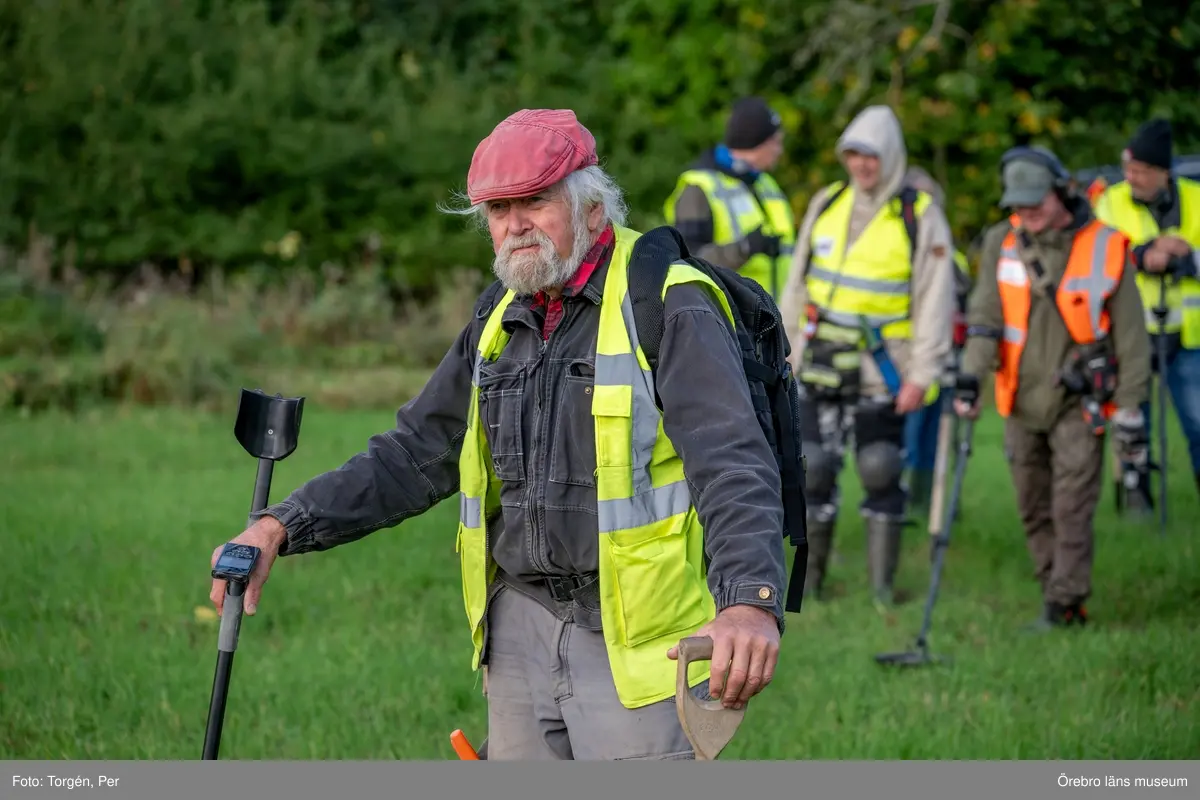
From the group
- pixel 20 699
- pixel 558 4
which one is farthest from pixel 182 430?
pixel 558 4

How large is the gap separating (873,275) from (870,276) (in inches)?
0.7

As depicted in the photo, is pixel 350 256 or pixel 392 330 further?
pixel 350 256

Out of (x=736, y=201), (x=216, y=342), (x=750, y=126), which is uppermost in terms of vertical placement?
(x=750, y=126)

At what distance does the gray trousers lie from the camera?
12.9 ft

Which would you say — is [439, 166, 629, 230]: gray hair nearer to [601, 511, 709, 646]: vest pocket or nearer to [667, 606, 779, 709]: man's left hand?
[601, 511, 709, 646]: vest pocket

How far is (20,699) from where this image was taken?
6676 mm

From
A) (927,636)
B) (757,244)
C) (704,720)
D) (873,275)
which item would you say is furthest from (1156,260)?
(704,720)

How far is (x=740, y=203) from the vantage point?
920 centimetres

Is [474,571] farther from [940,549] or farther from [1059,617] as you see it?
[1059,617]

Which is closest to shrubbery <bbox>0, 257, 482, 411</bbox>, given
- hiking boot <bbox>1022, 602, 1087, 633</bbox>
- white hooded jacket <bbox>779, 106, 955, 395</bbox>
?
white hooded jacket <bbox>779, 106, 955, 395</bbox>

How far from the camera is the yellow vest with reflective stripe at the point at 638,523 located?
149 inches

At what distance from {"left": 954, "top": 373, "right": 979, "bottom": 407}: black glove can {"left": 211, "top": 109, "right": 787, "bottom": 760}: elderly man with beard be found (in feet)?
14.5

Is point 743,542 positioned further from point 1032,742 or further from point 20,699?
point 20,699

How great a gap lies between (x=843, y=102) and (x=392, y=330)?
604 cm
